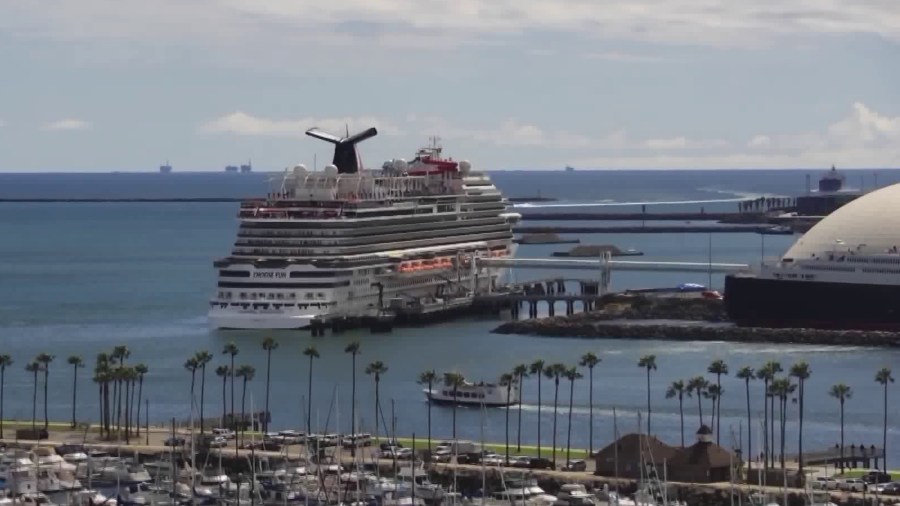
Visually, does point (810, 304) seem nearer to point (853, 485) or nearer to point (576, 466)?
point (576, 466)

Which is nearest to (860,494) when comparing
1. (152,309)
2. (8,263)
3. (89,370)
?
(89,370)

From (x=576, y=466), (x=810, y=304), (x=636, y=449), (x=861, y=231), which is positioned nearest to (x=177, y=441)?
(x=576, y=466)

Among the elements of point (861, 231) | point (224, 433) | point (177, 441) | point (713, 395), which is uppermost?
point (861, 231)

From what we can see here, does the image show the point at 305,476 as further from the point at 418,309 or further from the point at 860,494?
the point at 418,309

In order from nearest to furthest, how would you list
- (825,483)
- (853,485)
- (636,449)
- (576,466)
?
(825,483), (853,485), (636,449), (576,466)

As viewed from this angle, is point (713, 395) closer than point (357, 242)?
Yes

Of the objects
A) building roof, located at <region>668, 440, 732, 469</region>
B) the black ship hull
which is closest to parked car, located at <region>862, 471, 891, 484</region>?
building roof, located at <region>668, 440, 732, 469</region>
